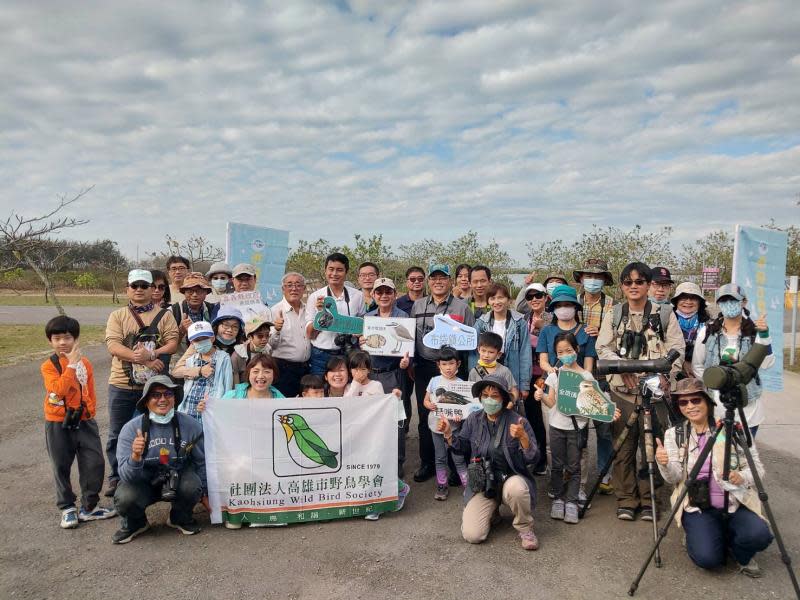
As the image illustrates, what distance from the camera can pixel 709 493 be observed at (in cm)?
422

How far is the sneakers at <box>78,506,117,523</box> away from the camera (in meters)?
4.88

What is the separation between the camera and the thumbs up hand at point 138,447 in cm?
445

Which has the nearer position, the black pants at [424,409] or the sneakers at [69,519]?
the sneakers at [69,519]

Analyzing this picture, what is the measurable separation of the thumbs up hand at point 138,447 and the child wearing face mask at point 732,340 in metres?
4.74

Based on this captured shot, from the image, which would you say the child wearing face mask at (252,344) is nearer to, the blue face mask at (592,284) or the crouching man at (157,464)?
the crouching man at (157,464)

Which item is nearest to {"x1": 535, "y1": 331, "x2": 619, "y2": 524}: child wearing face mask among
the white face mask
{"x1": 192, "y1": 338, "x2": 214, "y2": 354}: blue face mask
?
the white face mask

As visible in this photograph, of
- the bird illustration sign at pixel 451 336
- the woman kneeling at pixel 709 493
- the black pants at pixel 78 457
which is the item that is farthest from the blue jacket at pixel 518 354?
the black pants at pixel 78 457

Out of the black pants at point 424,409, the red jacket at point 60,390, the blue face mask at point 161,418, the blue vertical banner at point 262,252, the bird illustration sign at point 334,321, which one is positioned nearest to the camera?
the blue face mask at point 161,418

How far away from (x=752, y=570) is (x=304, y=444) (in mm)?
3547

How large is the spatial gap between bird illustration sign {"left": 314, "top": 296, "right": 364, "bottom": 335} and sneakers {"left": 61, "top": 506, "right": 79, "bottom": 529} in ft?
8.66

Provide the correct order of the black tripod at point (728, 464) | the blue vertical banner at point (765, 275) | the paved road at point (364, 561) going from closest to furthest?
1. the black tripod at point (728, 464)
2. the paved road at point (364, 561)
3. the blue vertical banner at point (765, 275)

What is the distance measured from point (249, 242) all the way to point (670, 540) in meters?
7.43

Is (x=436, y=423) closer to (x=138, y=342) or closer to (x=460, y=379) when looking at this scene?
(x=460, y=379)

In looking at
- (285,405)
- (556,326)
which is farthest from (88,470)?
(556,326)
